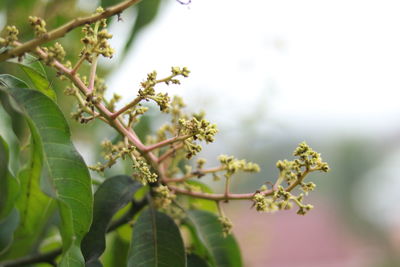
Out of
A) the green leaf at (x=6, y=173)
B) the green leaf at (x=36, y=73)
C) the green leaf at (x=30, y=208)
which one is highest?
the green leaf at (x=36, y=73)

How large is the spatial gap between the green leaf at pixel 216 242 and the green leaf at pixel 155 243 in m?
0.16

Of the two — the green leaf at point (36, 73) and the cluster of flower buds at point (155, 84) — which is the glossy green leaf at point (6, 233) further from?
the cluster of flower buds at point (155, 84)

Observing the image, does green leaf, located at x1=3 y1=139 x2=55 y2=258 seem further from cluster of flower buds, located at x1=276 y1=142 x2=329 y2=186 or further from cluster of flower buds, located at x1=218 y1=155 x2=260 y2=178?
cluster of flower buds, located at x1=276 y1=142 x2=329 y2=186

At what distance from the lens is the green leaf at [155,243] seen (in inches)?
40.2

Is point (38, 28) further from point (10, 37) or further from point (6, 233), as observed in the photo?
point (6, 233)

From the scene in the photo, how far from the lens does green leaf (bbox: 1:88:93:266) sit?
867 mm

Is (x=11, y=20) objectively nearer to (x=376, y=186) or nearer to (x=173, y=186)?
(x=173, y=186)

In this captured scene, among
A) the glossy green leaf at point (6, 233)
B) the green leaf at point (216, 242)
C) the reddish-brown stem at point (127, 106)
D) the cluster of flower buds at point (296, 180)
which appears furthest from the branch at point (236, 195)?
the glossy green leaf at point (6, 233)

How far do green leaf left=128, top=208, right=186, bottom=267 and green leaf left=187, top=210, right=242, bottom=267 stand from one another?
0.52 feet

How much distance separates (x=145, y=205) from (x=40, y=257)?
0.84ft

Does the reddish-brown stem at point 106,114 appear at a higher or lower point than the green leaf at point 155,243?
higher

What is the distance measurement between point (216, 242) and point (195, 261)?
86mm

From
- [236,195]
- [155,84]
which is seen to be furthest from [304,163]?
[155,84]

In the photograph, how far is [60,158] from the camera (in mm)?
873
